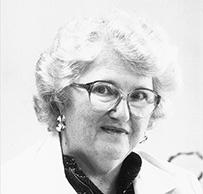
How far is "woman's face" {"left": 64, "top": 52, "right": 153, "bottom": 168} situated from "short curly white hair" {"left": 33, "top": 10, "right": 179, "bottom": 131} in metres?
0.03

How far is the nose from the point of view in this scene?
1206 mm

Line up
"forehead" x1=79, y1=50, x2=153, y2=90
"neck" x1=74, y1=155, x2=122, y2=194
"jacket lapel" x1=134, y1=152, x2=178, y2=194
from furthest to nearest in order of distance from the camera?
1. "jacket lapel" x1=134, y1=152, x2=178, y2=194
2. "neck" x1=74, y1=155, x2=122, y2=194
3. "forehead" x1=79, y1=50, x2=153, y2=90

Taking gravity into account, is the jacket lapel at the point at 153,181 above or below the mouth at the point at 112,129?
below

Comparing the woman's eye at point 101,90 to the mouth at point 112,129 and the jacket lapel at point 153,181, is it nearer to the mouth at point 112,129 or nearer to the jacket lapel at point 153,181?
the mouth at point 112,129

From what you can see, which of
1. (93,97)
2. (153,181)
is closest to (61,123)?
(93,97)

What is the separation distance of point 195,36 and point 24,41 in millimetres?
948

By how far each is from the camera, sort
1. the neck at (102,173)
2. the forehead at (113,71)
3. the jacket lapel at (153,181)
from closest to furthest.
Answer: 1. the forehead at (113,71)
2. the neck at (102,173)
3. the jacket lapel at (153,181)

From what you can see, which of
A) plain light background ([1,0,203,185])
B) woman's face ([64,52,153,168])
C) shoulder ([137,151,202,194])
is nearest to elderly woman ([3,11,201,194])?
woman's face ([64,52,153,168])

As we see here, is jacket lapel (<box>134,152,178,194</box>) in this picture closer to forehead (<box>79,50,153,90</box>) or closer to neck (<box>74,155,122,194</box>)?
neck (<box>74,155,122,194</box>)

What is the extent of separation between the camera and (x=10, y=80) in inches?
57.6

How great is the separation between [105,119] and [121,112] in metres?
0.06

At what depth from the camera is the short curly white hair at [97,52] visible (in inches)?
48.1

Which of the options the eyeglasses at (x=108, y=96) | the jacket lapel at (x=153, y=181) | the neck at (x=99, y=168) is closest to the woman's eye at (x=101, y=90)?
the eyeglasses at (x=108, y=96)

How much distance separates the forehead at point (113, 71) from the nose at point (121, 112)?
0.19 feet
